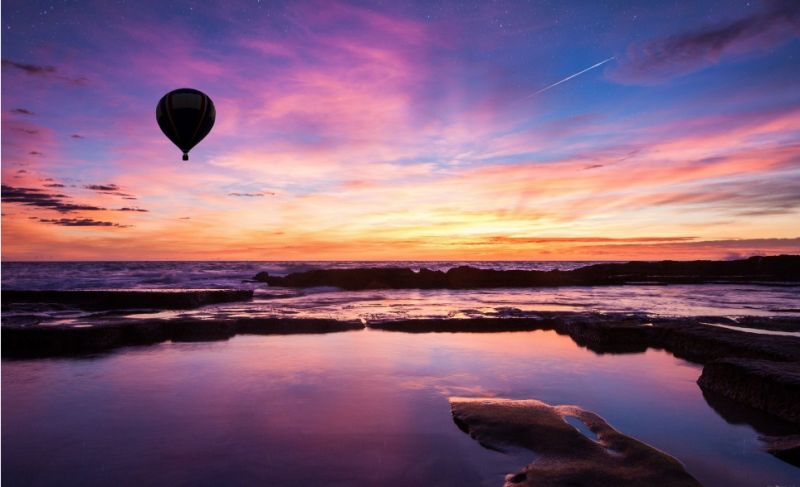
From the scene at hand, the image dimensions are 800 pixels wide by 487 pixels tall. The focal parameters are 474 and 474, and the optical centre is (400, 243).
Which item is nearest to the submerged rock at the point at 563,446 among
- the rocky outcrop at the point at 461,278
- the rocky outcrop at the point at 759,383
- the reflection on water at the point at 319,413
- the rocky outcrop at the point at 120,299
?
the reflection on water at the point at 319,413

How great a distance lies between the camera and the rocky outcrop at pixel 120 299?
2394 cm

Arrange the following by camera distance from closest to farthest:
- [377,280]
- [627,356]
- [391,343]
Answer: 1. [627,356]
2. [391,343]
3. [377,280]

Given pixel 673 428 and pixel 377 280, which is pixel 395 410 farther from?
pixel 377 280

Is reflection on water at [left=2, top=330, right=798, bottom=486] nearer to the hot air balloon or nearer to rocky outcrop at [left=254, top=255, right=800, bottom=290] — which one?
the hot air balloon

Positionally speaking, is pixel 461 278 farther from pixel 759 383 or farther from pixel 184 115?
pixel 759 383

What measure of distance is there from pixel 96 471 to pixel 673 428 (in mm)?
7565

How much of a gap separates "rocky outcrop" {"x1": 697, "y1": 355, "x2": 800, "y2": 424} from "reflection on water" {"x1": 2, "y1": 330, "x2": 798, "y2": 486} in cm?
54

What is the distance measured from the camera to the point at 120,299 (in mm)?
24766

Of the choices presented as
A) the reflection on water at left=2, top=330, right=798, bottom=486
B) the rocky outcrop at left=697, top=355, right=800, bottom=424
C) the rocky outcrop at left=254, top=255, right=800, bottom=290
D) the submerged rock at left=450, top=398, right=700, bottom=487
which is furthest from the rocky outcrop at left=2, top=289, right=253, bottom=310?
the rocky outcrop at left=697, top=355, right=800, bottom=424

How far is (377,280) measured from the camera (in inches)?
1694

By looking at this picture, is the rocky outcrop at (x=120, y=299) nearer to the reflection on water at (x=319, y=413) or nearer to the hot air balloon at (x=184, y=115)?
the hot air balloon at (x=184, y=115)

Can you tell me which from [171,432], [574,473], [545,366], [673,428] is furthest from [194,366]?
[673,428]

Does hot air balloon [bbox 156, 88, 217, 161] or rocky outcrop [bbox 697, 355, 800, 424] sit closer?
rocky outcrop [bbox 697, 355, 800, 424]

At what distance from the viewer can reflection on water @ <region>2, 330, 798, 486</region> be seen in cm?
545
